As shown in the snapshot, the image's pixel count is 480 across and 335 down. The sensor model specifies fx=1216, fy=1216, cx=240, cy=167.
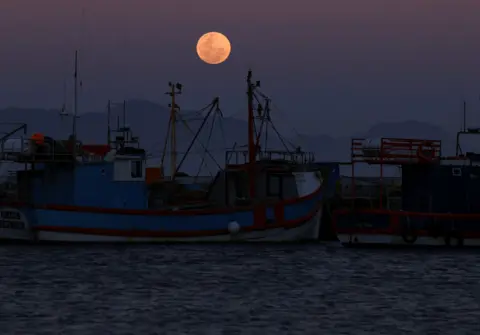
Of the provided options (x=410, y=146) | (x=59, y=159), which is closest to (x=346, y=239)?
(x=410, y=146)

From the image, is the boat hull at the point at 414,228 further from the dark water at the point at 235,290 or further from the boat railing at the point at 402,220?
the dark water at the point at 235,290

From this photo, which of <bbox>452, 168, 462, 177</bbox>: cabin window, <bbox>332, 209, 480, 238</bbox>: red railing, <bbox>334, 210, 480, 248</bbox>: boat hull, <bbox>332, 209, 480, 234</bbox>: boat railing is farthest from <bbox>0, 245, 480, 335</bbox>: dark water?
<bbox>452, 168, 462, 177</bbox>: cabin window

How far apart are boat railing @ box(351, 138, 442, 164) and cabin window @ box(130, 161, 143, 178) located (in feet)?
32.2

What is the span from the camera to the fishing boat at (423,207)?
1950 inches

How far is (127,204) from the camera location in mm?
53781

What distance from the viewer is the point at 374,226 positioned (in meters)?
50.2

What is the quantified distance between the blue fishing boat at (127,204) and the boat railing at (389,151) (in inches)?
239

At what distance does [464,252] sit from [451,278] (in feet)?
27.9

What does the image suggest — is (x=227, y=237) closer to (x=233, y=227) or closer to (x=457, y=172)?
(x=233, y=227)

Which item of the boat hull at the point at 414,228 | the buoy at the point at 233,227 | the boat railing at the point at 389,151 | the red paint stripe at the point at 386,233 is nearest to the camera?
the boat hull at the point at 414,228

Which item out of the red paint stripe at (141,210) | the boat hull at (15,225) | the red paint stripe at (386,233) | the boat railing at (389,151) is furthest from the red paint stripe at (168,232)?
the boat railing at (389,151)

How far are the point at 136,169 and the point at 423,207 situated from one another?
12.8m

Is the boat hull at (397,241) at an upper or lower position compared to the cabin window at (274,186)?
lower

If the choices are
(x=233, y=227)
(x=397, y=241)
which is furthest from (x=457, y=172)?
(x=233, y=227)
